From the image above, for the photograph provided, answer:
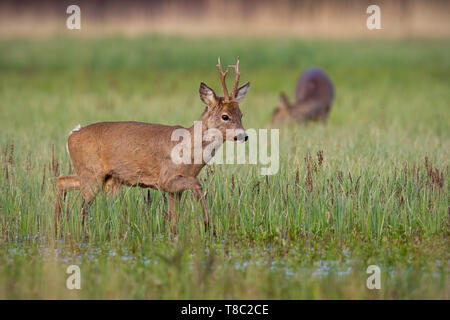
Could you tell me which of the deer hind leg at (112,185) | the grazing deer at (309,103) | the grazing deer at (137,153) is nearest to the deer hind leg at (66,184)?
the grazing deer at (137,153)

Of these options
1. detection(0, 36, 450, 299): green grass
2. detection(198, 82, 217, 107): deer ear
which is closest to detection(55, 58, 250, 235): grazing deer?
detection(198, 82, 217, 107): deer ear

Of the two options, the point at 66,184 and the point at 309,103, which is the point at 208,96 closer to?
the point at 66,184

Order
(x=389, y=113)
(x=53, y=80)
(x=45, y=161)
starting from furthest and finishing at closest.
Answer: (x=53, y=80) < (x=389, y=113) < (x=45, y=161)

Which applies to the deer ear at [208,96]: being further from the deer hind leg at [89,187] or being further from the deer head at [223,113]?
the deer hind leg at [89,187]

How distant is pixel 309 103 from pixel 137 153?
29.0 feet

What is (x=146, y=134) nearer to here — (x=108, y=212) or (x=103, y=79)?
(x=108, y=212)

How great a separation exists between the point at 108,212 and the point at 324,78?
10.7 meters

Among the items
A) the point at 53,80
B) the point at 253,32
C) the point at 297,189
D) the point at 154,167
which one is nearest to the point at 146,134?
the point at 154,167

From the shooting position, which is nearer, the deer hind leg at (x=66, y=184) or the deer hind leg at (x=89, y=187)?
the deer hind leg at (x=89, y=187)

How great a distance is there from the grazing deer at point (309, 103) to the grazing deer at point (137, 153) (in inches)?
306

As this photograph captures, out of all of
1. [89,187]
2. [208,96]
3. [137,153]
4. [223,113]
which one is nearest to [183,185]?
[137,153]

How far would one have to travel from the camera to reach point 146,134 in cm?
751

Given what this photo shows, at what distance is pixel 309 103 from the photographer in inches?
619

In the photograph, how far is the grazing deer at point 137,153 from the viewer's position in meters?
7.27
